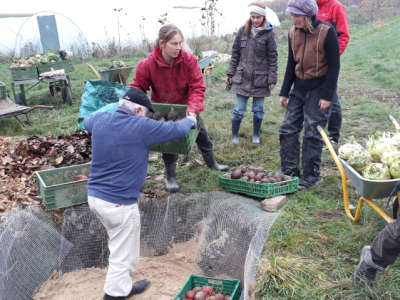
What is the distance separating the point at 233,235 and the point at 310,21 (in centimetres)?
239

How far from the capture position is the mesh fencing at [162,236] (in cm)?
343

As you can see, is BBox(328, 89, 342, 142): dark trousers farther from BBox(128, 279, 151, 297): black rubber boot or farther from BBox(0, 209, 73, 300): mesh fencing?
BBox(0, 209, 73, 300): mesh fencing

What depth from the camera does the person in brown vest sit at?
3799 mm

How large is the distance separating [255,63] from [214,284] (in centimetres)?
363

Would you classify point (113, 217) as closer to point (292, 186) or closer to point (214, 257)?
point (214, 257)

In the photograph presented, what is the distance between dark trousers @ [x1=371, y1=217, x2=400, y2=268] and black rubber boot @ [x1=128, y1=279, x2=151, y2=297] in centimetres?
209

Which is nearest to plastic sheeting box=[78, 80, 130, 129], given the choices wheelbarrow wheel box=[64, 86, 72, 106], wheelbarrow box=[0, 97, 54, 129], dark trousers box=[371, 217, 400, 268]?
wheelbarrow box=[0, 97, 54, 129]

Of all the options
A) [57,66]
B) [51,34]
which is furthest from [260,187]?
[51,34]

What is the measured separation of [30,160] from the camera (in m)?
5.07

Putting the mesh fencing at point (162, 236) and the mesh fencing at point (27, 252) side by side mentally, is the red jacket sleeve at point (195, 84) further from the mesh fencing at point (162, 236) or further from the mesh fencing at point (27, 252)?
the mesh fencing at point (27, 252)

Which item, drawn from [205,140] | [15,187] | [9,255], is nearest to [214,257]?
[205,140]

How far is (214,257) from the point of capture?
3645 mm

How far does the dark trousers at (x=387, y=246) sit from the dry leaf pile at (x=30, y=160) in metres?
3.47

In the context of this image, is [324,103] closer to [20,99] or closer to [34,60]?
[20,99]
